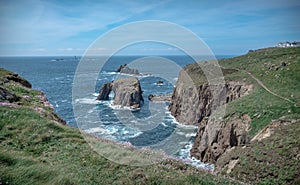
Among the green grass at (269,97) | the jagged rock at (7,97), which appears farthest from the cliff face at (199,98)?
the jagged rock at (7,97)

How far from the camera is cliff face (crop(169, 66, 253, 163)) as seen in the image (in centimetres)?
3191

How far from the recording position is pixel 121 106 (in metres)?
72.9

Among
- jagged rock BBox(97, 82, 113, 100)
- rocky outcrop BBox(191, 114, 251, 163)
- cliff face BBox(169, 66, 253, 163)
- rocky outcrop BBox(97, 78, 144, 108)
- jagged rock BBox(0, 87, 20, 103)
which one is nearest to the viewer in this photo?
jagged rock BBox(0, 87, 20, 103)

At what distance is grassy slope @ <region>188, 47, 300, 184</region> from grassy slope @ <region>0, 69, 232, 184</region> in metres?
11.2

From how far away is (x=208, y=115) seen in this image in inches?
2147

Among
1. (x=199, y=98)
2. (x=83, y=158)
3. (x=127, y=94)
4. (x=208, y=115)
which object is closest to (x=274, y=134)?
(x=83, y=158)

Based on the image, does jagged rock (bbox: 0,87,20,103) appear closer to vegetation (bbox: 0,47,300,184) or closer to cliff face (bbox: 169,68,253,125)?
vegetation (bbox: 0,47,300,184)

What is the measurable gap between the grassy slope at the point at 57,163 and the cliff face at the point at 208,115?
2185 centimetres

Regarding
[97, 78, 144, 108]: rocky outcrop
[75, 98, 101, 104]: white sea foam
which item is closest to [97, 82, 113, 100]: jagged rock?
[97, 78, 144, 108]: rocky outcrop

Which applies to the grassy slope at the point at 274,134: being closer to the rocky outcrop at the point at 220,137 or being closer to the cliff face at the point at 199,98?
the rocky outcrop at the point at 220,137

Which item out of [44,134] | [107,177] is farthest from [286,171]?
[44,134]

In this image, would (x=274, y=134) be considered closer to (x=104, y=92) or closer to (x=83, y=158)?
(x=83, y=158)

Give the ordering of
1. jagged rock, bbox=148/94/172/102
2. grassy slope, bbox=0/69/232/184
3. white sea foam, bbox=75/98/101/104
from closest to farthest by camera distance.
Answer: grassy slope, bbox=0/69/232/184
white sea foam, bbox=75/98/101/104
jagged rock, bbox=148/94/172/102

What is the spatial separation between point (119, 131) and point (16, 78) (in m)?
27.2
